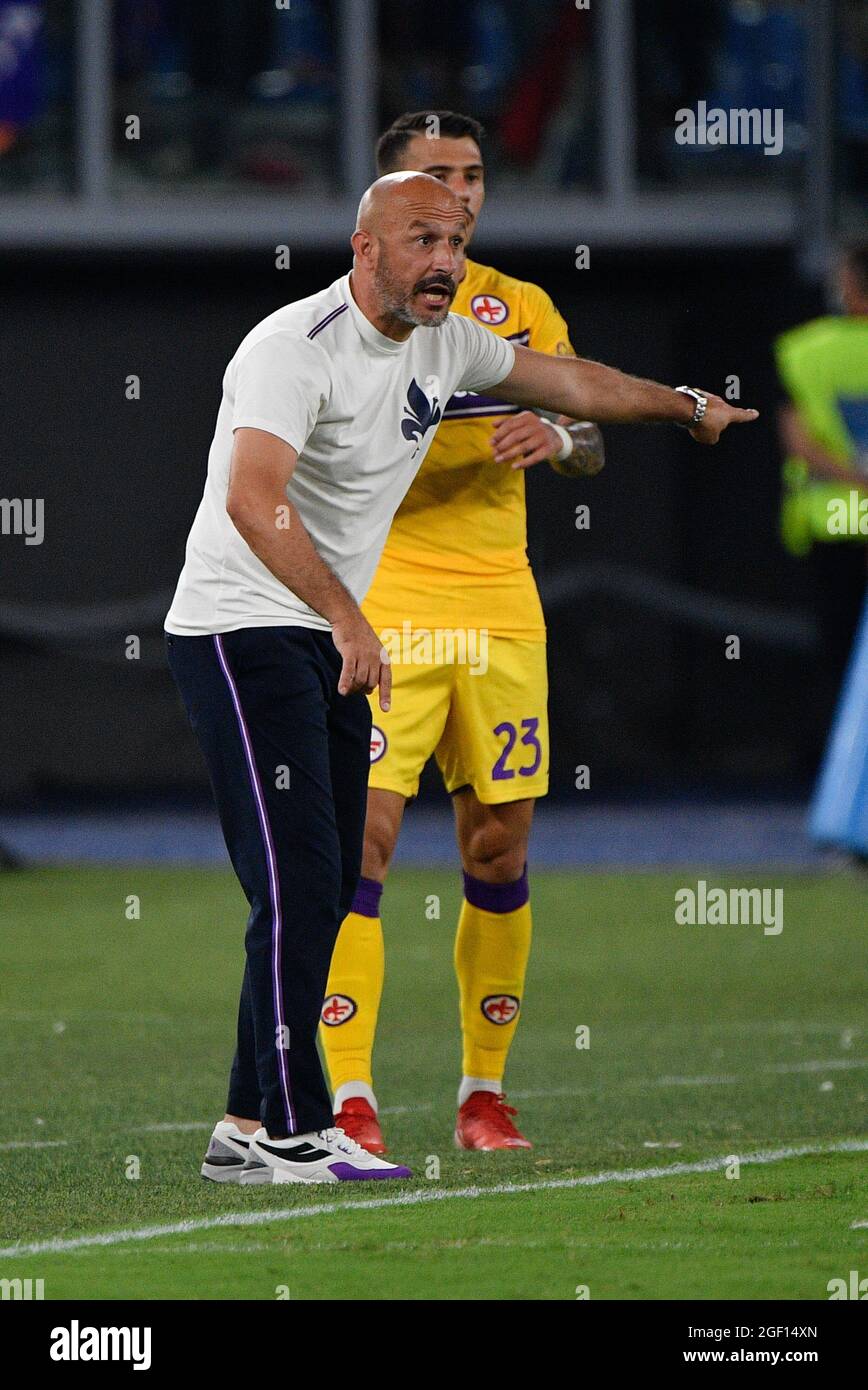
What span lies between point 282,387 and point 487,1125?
215cm

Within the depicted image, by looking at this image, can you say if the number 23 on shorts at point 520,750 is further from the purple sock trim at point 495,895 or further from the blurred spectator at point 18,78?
the blurred spectator at point 18,78

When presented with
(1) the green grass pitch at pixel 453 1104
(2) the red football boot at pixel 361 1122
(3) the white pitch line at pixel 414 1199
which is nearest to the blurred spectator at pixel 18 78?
(1) the green grass pitch at pixel 453 1104

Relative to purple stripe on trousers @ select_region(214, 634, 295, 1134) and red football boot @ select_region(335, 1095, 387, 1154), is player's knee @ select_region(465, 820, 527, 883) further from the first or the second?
purple stripe on trousers @ select_region(214, 634, 295, 1134)

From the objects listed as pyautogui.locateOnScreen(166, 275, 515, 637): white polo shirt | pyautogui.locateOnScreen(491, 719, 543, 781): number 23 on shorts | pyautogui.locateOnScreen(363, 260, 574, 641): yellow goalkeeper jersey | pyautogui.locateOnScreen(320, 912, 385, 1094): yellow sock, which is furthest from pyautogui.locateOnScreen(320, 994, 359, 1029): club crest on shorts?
pyautogui.locateOnScreen(166, 275, 515, 637): white polo shirt

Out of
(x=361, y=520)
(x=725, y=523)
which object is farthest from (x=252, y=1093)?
(x=725, y=523)

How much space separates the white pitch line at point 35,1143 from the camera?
255 inches

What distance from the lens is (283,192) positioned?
59.4 feet

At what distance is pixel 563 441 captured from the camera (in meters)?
6.57

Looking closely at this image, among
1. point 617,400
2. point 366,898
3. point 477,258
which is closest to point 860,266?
point 477,258

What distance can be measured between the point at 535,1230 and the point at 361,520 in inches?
62.1

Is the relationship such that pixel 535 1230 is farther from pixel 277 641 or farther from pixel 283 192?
pixel 283 192

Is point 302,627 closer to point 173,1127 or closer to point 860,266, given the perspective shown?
point 173,1127

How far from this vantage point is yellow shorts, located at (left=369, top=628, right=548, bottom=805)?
655 cm

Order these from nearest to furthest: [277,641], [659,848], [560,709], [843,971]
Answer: [277,641] → [843,971] → [659,848] → [560,709]
